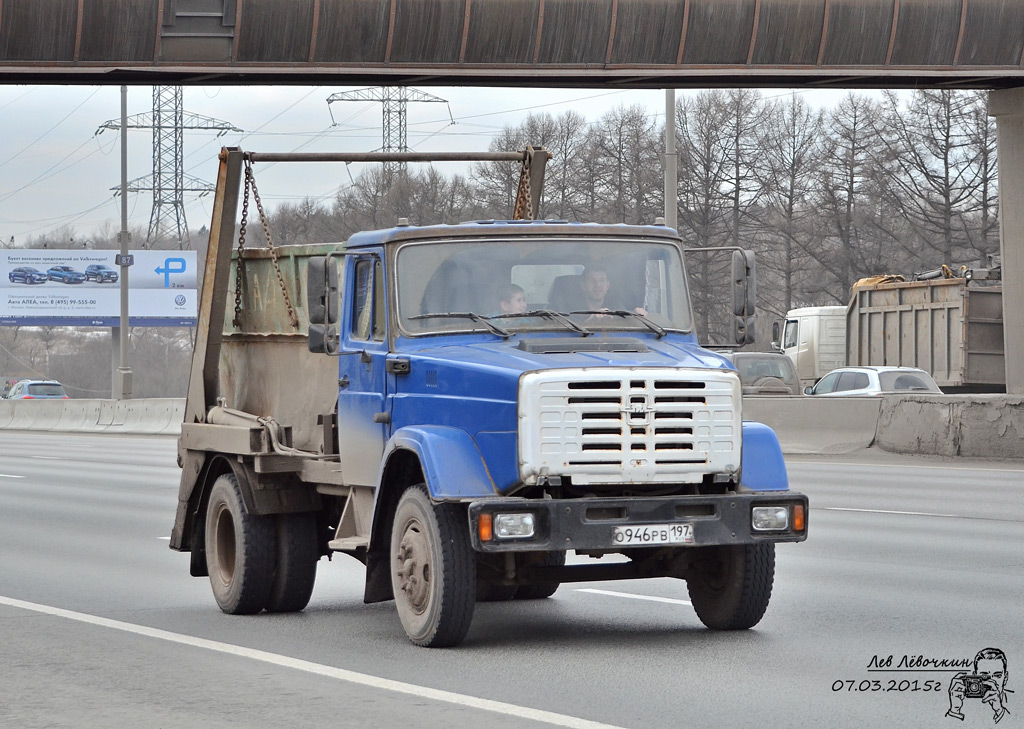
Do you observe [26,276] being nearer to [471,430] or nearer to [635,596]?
[635,596]

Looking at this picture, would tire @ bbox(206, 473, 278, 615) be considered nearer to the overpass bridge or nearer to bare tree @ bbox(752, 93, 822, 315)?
the overpass bridge

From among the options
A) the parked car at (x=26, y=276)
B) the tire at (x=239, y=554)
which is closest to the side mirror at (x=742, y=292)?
the tire at (x=239, y=554)

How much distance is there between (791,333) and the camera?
40.2m

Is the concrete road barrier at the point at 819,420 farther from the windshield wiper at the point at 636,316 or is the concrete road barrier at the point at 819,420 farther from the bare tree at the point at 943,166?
the bare tree at the point at 943,166

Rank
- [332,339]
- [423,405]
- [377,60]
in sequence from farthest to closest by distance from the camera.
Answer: [377,60] → [332,339] → [423,405]

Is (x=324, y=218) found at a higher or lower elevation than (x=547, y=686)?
higher

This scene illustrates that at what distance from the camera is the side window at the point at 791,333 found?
131 ft

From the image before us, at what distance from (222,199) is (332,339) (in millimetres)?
2180

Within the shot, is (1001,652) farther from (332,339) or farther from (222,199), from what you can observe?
(222,199)

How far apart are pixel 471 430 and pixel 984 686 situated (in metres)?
2.80

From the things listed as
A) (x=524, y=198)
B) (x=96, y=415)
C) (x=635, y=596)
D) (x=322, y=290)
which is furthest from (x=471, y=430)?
(x=96, y=415)

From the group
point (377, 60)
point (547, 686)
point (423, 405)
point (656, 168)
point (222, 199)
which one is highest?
point (656, 168)

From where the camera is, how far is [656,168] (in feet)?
226

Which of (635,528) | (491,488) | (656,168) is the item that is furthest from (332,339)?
(656,168)
